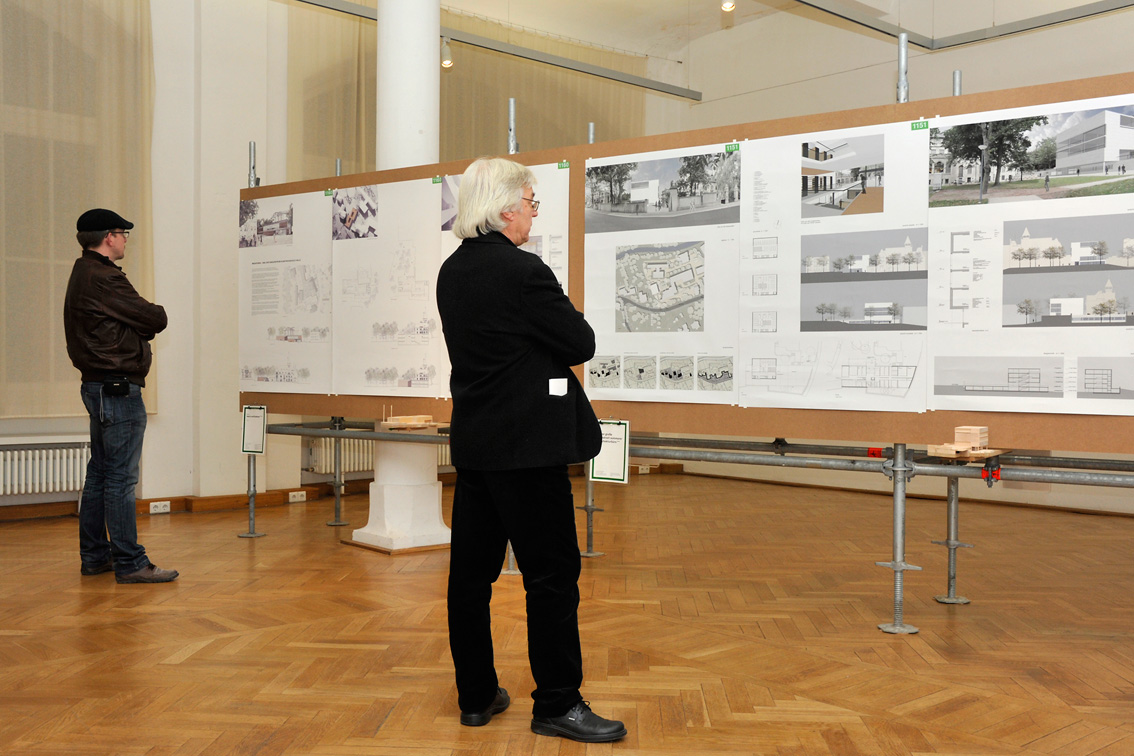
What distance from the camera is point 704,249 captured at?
3.89 m

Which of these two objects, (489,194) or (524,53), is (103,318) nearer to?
(489,194)

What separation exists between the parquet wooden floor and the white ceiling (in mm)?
4199

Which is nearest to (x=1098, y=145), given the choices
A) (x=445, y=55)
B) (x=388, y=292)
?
(x=388, y=292)

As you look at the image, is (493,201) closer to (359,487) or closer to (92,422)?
(92,422)

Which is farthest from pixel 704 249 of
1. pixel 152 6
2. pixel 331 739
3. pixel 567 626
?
pixel 152 6

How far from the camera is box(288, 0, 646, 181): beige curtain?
7.41m

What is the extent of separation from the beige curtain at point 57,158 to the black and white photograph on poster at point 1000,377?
5.41 m

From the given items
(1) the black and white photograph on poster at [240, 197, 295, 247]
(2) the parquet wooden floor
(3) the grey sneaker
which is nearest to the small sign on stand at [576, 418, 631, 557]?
(2) the parquet wooden floor

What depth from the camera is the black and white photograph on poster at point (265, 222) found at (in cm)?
547

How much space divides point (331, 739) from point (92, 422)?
8.84 feet

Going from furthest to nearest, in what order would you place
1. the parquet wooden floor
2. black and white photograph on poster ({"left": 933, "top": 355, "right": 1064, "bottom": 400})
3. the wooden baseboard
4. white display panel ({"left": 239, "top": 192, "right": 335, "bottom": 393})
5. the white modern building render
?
the wooden baseboard < white display panel ({"left": 239, "top": 192, "right": 335, "bottom": 393}) < black and white photograph on poster ({"left": 933, "top": 355, "right": 1064, "bottom": 400}) < the white modern building render < the parquet wooden floor

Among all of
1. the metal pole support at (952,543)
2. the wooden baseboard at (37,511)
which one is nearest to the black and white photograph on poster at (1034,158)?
the metal pole support at (952,543)

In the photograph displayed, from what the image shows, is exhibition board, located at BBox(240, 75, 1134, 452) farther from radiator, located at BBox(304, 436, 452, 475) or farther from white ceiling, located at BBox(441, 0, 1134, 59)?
white ceiling, located at BBox(441, 0, 1134, 59)

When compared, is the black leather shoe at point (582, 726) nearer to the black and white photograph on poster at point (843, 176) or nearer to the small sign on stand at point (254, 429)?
the black and white photograph on poster at point (843, 176)
